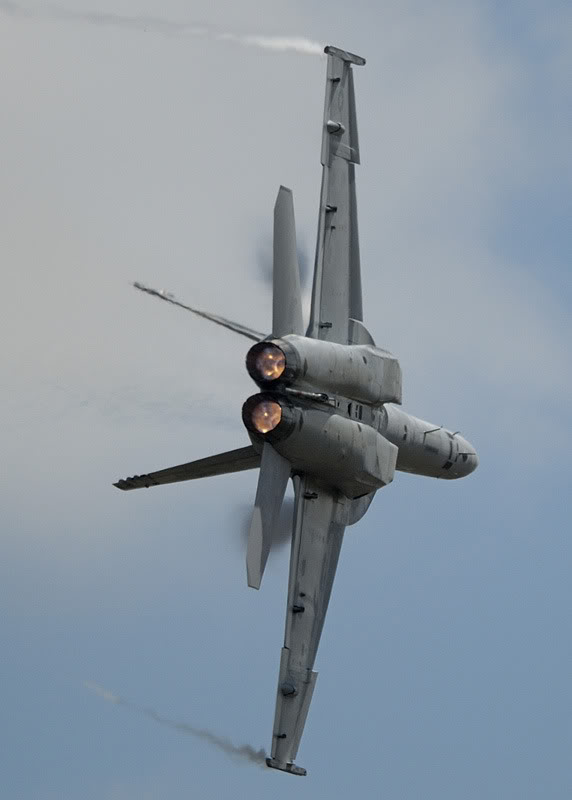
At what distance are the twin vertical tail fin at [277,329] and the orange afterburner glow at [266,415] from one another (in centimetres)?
39

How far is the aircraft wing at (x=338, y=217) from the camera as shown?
130ft

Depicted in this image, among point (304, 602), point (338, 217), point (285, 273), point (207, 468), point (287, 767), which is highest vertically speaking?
point (338, 217)

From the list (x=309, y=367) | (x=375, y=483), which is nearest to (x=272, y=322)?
(x=309, y=367)

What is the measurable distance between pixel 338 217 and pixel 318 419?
183 inches

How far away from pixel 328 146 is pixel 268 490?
701 centimetres

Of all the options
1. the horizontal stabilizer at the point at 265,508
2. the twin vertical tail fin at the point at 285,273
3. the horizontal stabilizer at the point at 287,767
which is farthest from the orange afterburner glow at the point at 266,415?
the horizontal stabilizer at the point at 287,767

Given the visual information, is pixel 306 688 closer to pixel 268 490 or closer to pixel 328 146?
pixel 268 490

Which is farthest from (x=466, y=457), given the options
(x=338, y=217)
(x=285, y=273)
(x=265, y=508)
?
(x=265, y=508)

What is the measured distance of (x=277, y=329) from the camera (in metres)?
37.6

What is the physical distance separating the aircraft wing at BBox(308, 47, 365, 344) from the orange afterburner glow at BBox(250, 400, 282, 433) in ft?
9.40

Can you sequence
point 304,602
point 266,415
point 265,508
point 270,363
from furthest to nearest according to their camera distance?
point 304,602 < point 266,415 < point 270,363 < point 265,508

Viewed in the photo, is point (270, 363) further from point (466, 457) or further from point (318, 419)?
Answer: point (466, 457)

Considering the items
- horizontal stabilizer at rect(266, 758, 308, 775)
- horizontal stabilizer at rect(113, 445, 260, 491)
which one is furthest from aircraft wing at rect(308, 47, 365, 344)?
horizontal stabilizer at rect(266, 758, 308, 775)

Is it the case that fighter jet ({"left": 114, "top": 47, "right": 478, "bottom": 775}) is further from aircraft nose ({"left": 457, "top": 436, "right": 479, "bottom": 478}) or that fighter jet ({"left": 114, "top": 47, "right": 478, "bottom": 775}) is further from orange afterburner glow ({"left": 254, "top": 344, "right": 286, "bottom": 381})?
aircraft nose ({"left": 457, "top": 436, "right": 479, "bottom": 478})
